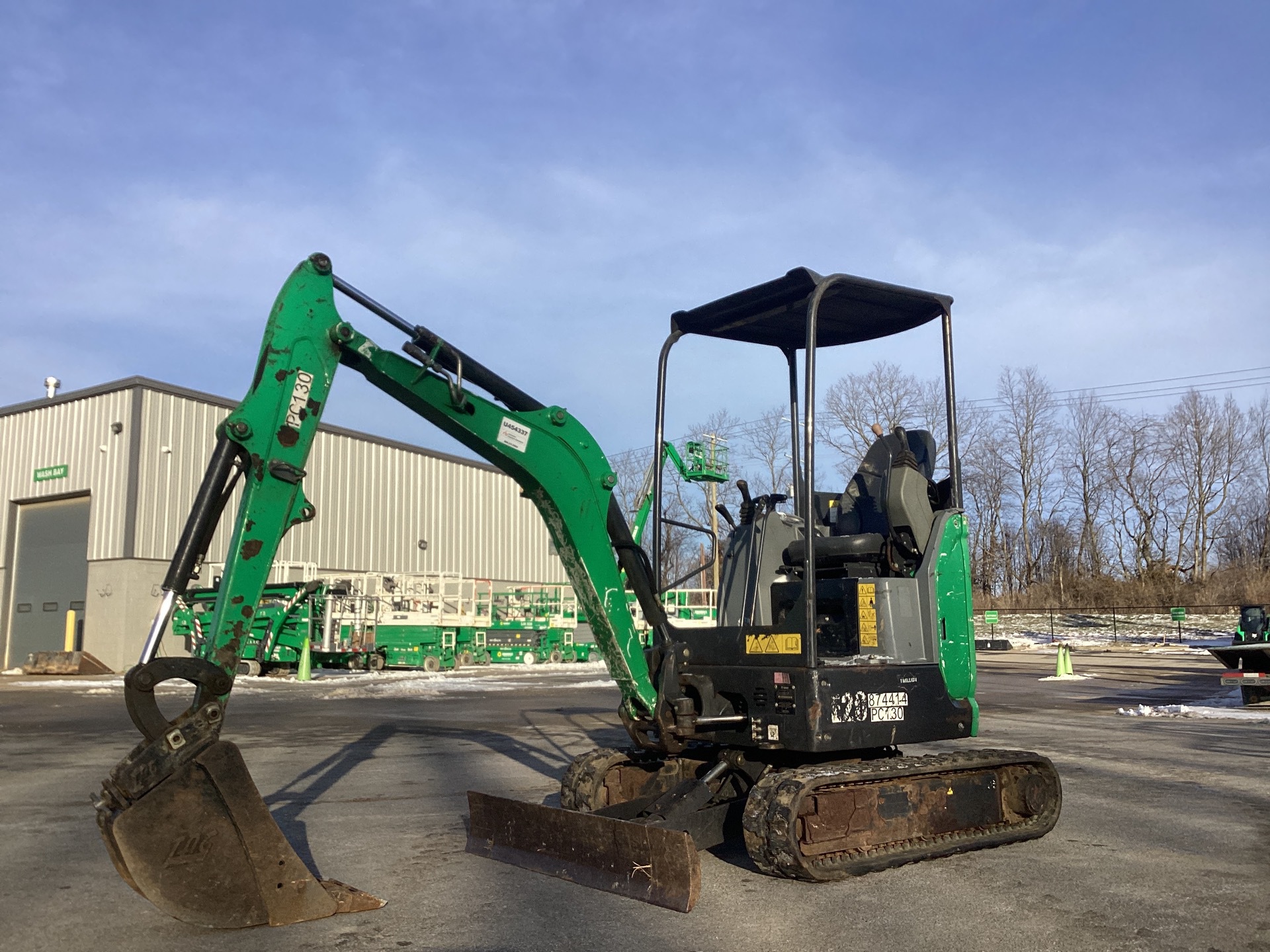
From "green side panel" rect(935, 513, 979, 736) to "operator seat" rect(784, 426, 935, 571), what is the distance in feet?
0.49

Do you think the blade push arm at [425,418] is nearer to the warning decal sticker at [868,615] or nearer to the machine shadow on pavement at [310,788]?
the warning decal sticker at [868,615]

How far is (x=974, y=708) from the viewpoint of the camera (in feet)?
21.4

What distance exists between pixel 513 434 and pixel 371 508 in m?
35.5

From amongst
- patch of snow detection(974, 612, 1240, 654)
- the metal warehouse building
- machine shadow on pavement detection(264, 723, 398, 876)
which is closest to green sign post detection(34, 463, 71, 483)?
the metal warehouse building

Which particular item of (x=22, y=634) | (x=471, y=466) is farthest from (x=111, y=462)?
(x=471, y=466)

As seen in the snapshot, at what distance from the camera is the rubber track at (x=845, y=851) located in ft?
17.5

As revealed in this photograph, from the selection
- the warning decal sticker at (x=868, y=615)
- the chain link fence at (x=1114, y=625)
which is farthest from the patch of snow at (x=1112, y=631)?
the warning decal sticker at (x=868, y=615)

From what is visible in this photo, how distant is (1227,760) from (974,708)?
5.55m

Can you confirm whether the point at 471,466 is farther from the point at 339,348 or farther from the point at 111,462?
the point at 339,348

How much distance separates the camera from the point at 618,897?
5445 millimetres

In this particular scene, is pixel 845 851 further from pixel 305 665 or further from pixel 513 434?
pixel 305 665

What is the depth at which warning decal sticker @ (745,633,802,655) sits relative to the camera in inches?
230

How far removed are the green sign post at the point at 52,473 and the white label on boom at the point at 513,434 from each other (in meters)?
32.8

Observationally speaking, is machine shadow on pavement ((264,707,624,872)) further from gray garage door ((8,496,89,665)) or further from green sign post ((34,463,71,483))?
green sign post ((34,463,71,483))
